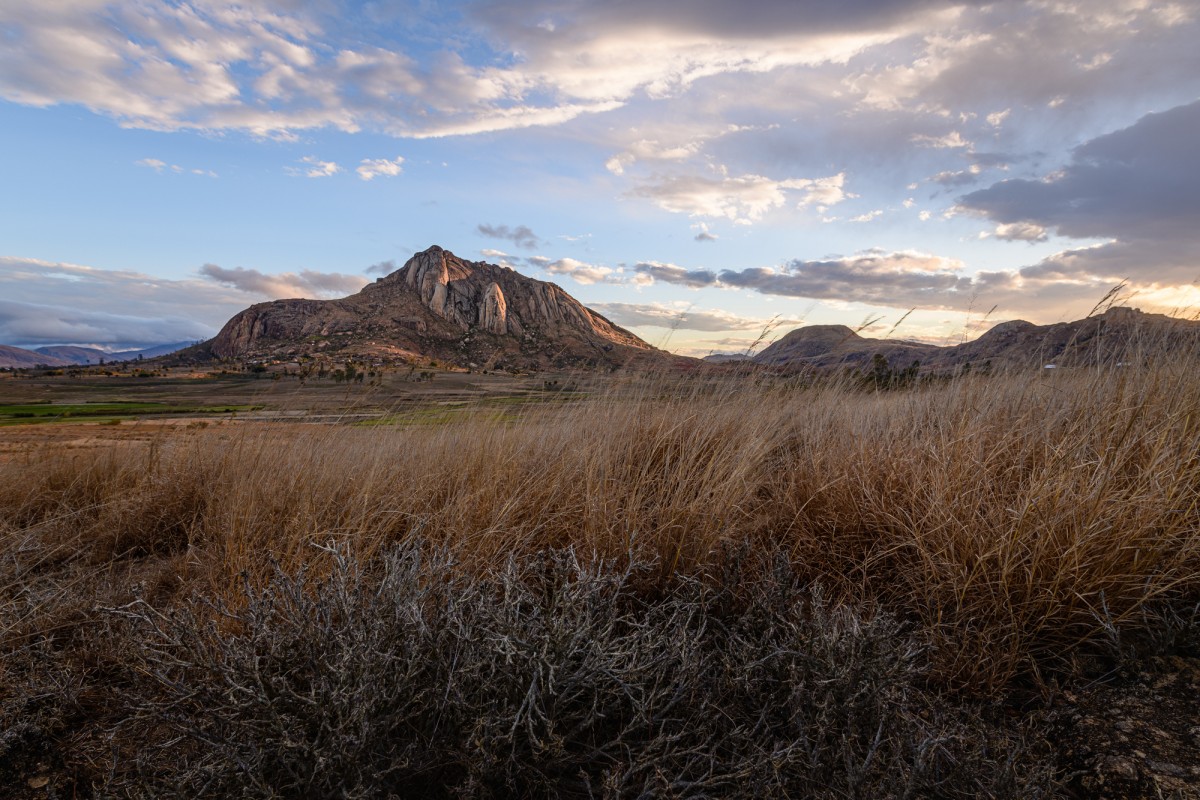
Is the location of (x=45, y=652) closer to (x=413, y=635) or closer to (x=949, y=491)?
(x=413, y=635)

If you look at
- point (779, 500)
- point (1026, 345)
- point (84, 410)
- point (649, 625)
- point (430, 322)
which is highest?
point (430, 322)

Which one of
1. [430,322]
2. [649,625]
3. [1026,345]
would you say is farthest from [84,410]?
[430,322]

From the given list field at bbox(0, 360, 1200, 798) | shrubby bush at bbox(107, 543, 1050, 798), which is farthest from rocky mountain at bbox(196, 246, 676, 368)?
shrubby bush at bbox(107, 543, 1050, 798)

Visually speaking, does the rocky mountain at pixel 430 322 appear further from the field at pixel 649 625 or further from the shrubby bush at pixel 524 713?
the shrubby bush at pixel 524 713

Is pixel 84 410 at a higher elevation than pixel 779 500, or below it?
below

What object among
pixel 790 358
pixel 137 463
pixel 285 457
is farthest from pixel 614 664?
pixel 790 358

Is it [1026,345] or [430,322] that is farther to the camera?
[430,322]

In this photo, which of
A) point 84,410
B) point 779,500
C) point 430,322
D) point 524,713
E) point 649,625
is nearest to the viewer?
point 524,713

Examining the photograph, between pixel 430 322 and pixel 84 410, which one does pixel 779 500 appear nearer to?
pixel 84 410

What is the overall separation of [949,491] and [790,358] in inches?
173

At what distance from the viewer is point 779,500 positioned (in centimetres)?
318

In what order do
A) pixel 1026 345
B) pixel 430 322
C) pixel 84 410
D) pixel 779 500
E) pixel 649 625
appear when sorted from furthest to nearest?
1. pixel 430 322
2. pixel 84 410
3. pixel 1026 345
4. pixel 779 500
5. pixel 649 625

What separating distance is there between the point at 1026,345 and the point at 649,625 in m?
5.79

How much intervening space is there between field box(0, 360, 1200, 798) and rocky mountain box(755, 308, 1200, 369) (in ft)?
2.34
